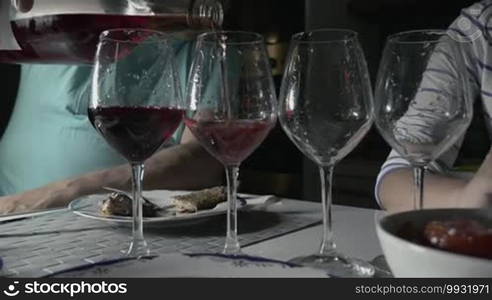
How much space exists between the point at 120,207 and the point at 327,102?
0.30 meters

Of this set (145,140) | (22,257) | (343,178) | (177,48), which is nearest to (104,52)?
(145,140)

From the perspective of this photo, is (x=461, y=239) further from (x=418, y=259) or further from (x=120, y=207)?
(x=120, y=207)

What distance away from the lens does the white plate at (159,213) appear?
2.27 feet

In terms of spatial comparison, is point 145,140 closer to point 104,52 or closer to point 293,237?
point 104,52

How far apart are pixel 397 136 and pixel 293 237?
0.58ft

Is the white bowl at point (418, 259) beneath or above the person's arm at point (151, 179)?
above

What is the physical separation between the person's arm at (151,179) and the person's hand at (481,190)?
0.58m

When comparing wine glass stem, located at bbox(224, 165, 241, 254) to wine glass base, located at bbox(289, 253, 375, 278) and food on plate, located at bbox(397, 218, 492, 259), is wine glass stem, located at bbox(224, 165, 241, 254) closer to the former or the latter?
wine glass base, located at bbox(289, 253, 375, 278)

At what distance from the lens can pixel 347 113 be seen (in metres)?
0.55

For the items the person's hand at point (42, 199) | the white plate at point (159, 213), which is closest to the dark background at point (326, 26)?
the person's hand at point (42, 199)

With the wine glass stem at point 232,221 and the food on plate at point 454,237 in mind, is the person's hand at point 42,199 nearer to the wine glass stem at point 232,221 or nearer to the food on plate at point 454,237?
the wine glass stem at point 232,221

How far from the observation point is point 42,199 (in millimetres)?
973

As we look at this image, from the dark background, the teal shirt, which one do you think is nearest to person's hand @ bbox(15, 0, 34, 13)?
the teal shirt

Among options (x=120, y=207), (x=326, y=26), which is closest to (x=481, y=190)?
Result: (x=120, y=207)
